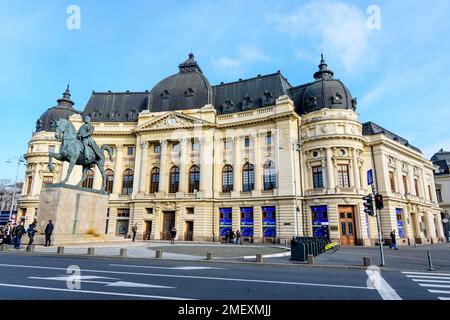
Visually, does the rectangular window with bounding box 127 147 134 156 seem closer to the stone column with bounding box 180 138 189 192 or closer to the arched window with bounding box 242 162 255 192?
the stone column with bounding box 180 138 189 192

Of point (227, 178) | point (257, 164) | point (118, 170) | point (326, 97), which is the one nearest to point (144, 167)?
point (118, 170)

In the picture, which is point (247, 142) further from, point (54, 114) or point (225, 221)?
point (54, 114)

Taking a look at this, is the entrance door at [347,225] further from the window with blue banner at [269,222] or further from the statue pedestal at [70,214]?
the statue pedestal at [70,214]

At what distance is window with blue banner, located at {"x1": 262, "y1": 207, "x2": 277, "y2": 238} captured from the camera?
3919cm

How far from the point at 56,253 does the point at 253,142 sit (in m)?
30.3

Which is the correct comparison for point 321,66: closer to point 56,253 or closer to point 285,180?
point 285,180

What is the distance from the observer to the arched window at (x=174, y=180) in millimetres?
45656

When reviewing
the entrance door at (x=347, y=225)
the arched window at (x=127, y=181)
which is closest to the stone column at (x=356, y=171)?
the entrance door at (x=347, y=225)

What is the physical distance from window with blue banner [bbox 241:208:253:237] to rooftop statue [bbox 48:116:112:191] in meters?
21.6

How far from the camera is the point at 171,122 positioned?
151 feet

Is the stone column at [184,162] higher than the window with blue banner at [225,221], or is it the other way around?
the stone column at [184,162]

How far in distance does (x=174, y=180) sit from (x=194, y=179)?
3363mm

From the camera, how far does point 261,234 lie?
39812 millimetres

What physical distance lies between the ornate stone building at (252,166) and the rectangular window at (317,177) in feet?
0.47
